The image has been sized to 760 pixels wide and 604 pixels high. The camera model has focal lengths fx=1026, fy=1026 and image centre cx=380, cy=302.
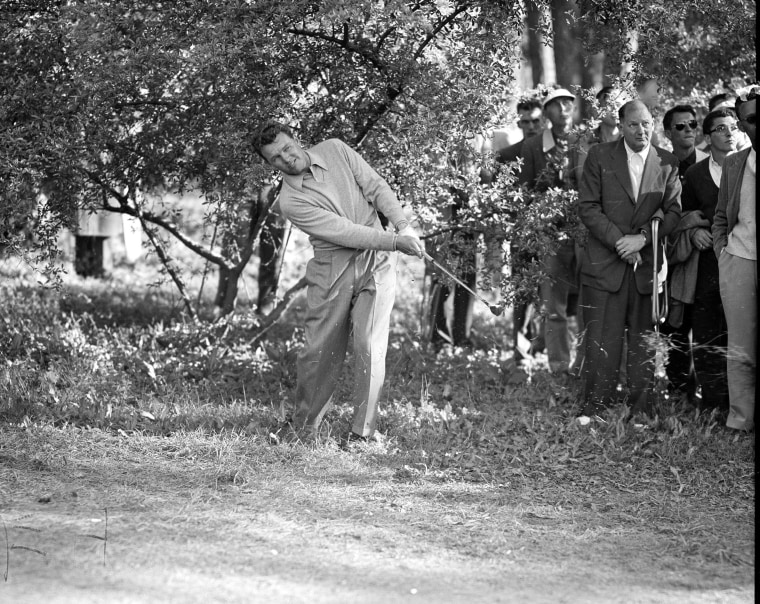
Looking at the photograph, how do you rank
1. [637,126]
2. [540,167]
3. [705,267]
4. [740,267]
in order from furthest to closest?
[540,167] < [705,267] < [637,126] < [740,267]

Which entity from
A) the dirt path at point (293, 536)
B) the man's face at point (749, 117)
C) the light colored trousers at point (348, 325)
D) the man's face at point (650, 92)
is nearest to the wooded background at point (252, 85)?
the man's face at point (650, 92)

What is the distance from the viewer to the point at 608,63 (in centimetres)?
904

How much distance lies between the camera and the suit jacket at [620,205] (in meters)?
7.54

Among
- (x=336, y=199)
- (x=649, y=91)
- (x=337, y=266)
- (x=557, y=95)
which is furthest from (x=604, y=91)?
(x=337, y=266)

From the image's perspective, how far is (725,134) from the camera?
7621 mm

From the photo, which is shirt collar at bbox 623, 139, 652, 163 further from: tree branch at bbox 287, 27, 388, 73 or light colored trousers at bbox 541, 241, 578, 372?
tree branch at bbox 287, 27, 388, 73

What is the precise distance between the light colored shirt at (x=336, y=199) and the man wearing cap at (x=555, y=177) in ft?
7.31

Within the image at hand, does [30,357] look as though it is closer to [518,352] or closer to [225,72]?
[225,72]

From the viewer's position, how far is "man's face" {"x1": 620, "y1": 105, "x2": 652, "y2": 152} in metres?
7.38

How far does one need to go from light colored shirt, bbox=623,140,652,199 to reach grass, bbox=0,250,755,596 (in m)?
1.66

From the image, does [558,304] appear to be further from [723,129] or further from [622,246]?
[723,129]

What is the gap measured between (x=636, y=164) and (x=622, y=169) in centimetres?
11

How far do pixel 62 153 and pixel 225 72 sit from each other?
4.38 ft

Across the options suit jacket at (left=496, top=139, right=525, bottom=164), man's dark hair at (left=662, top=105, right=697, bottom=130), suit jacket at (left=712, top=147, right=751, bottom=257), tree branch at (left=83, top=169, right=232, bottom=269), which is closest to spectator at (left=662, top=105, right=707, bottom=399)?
man's dark hair at (left=662, top=105, right=697, bottom=130)
